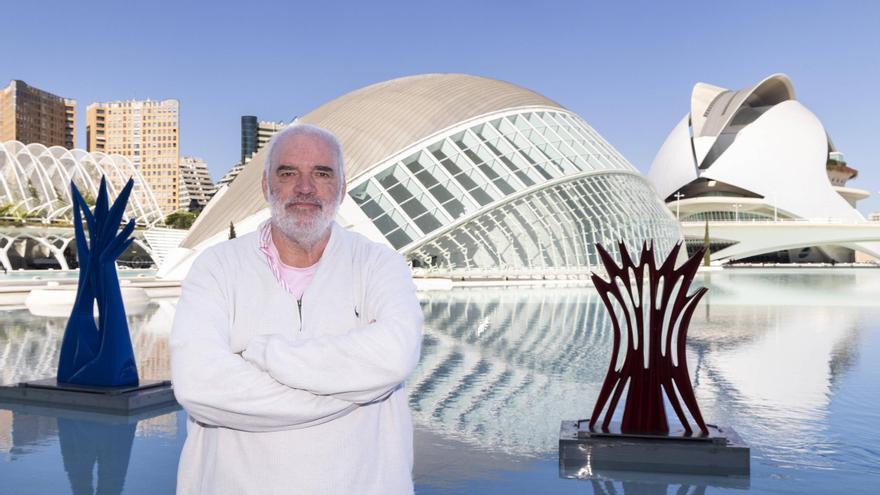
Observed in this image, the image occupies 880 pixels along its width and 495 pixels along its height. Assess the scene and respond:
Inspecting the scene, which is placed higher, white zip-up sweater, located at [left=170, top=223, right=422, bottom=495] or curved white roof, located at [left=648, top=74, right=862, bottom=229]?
curved white roof, located at [left=648, top=74, right=862, bottom=229]

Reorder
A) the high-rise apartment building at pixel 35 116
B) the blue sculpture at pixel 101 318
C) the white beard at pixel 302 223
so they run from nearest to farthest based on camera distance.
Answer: the white beard at pixel 302 223 → the blue sculpture at pixel 101 318 → the high-rise apartment building at pixel 35 116

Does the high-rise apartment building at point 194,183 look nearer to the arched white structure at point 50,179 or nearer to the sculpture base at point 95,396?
the arched white structure at point 50,179

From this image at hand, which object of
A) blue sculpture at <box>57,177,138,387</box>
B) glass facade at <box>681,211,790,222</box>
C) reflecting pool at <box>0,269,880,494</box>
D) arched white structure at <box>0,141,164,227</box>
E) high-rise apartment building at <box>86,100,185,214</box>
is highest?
high-rise apartment building at <box>86,100,185,214</box>

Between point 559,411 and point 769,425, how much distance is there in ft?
5.84

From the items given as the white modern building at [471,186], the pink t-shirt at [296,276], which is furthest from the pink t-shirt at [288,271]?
the white modern building at [471,186]

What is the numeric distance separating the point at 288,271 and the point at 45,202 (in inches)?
2771

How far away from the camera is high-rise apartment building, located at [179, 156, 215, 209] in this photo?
14471cm

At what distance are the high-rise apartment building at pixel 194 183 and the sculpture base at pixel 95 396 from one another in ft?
452

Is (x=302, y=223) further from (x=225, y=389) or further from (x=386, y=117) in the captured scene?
(x=386, y=117)

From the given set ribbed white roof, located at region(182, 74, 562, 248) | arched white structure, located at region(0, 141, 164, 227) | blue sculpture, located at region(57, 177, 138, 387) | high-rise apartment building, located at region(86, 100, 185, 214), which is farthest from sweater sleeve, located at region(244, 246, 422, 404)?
high-rise apartment building, located at region(86, 100, 185, 214)

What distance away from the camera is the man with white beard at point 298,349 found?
1.83 meters

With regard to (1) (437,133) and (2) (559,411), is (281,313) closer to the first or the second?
(2) (559,411)

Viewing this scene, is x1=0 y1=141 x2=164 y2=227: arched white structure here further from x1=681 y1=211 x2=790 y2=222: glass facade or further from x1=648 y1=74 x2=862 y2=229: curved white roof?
x1=681 y1=211 x2=790 y2=222: glass facade

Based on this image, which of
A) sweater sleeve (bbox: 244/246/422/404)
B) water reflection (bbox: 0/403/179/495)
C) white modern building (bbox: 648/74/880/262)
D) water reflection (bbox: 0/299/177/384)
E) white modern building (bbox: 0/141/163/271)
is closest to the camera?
sweater sleeve (bbox: 244/246/422/404)
